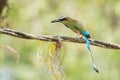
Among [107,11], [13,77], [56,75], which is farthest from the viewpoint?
[107,11]

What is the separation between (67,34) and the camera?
5145 mm

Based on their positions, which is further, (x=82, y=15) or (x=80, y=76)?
(x=82, y=15)

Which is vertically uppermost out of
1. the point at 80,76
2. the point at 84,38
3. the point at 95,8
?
the point at 95,8

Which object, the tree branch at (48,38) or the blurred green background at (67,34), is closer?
the tree branch at (48,38)

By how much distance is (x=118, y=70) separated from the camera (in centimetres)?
493

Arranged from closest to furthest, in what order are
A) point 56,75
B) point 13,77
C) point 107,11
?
point 56,75 < point 13,77 < point 107,11

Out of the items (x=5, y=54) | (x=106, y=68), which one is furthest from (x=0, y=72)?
(x=106, y=68)

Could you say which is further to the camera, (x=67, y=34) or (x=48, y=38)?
(x=67, y=34)

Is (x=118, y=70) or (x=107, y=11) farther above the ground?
(x=107, y=11)

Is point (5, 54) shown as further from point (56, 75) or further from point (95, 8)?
point (56, 75)

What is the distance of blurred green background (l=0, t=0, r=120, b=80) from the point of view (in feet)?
16.1

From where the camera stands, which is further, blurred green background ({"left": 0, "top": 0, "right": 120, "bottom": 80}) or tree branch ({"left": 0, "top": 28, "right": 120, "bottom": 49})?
blurred green background ({"left": 0, "top": 0, "right": 120, "bottom": 80})

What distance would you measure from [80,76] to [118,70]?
359 millimetres

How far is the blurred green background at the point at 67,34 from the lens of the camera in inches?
193
